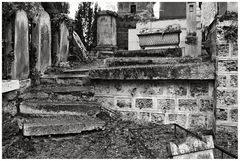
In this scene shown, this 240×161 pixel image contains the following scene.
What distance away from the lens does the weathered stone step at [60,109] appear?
350 cm

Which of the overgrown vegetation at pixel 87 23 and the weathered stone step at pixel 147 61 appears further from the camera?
the overgrown vegetation at pixel 87 23

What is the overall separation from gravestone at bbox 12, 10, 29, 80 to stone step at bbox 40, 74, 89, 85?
39 centimetres

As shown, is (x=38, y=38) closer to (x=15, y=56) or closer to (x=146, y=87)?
(x=15, y=56)

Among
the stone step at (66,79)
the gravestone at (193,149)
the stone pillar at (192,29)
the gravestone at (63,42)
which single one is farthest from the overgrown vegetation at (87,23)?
the gravestone at (193,149)

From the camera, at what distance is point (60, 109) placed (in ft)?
11.6

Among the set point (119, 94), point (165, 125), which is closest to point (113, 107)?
point (119, 94)

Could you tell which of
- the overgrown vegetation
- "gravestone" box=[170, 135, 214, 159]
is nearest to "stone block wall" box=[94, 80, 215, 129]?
"gravestone" box=[170, 135, 214, 159]

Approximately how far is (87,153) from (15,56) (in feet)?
8.84

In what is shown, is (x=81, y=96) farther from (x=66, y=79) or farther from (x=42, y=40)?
(x=42, y=40)

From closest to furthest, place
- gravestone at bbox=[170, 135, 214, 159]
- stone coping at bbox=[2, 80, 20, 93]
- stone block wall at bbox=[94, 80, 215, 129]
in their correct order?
gravestone at bbox=[170, 135, 214, 159]
stone coping at bbox=[2, 80, 20, 93]
stone block wall at bbox=[94, 80, 215, 129]

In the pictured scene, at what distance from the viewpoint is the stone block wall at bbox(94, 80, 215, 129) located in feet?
11.4

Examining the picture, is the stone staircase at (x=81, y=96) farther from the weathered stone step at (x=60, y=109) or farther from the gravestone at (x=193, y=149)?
the gravestone at (x=193, y=149)

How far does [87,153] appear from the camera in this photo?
2615 millimetres

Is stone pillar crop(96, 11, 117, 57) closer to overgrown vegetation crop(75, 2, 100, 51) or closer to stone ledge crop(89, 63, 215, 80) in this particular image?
overgrown vegetation crop(75, 2, 100, 51)
